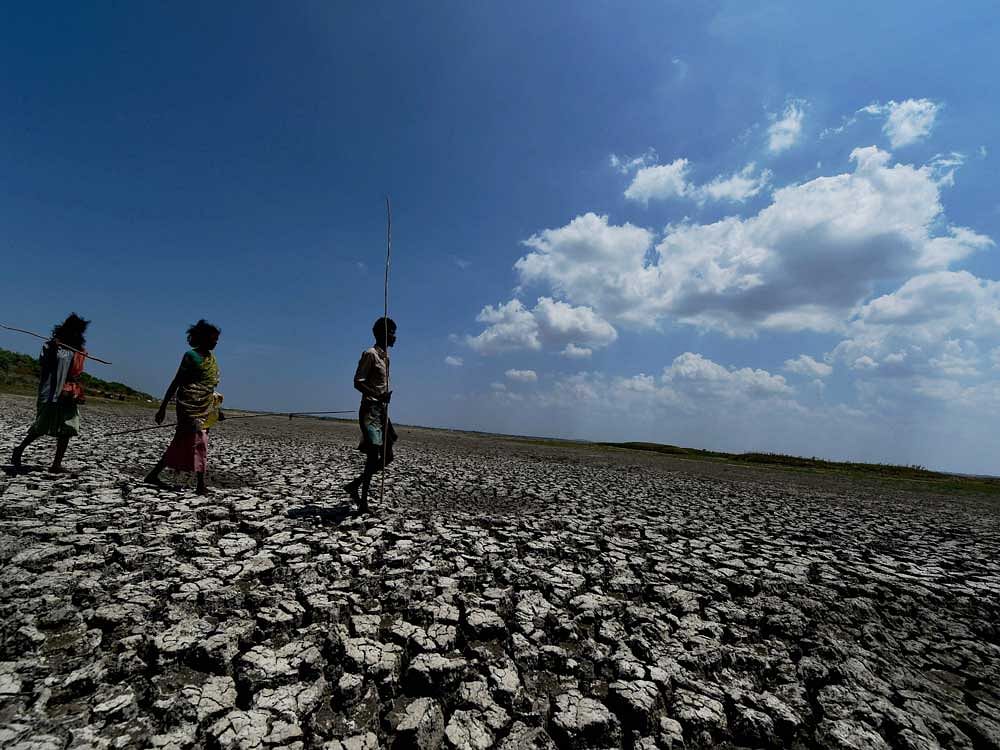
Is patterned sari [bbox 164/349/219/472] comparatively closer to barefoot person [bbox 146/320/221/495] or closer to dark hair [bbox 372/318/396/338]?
barefoot person [bbox 146/320/221/495]

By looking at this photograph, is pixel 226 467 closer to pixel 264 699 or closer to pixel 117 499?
pixel 117 499

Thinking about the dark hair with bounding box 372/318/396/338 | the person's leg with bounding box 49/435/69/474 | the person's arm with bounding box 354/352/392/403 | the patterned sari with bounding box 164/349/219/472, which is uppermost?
the dark hair with bounding box 372/318/396/338

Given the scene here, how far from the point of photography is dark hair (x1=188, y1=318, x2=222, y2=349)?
603 centimetres

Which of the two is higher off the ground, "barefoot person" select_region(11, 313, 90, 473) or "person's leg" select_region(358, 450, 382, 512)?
"barefoot person" select_region(11, 313, 90, 473)

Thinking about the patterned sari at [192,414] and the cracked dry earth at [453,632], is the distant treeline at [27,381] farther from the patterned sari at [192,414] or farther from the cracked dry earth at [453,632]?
the cracked dry earth at [453,632]

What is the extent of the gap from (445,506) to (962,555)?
7594mm

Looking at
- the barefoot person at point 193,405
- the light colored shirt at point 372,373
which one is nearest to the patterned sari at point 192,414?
the barefoot person at point 193,405

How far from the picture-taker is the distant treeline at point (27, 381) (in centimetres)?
3116

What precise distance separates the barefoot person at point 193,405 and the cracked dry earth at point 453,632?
438mm

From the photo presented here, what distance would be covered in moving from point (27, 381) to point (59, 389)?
131ft

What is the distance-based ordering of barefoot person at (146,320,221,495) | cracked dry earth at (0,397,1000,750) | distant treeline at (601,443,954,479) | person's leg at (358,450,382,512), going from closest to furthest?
1. cracked dry earth at (0,397,1000,750)
2. person's leg at (358,450,382,512)
3. barefoot person at (146,320,221,495)
4. distant treeline at (601,443,954,479)

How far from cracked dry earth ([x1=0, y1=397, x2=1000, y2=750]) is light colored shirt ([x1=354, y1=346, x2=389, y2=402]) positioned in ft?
5.61

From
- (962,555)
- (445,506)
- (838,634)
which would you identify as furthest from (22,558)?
(962,555)

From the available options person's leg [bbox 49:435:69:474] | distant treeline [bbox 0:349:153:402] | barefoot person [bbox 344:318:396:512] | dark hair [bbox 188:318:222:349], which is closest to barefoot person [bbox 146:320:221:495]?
dark hair [bbox 188:318:222:349]
